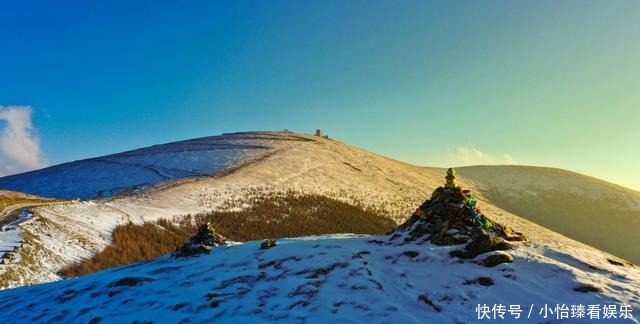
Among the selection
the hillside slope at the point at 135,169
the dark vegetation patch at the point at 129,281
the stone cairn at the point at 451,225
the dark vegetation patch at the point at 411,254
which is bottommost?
the dark vegetation patch at the point at 129,281

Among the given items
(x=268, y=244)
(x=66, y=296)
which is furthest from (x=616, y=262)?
(x=66, y=296)

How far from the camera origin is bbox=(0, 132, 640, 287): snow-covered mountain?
2794cm

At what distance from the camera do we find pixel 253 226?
39906 mm

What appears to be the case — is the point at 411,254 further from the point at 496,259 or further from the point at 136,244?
the point at 136,244

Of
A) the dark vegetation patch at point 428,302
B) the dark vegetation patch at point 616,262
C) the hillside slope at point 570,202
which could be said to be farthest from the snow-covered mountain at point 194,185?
the dark vegetation patch at point 428,302

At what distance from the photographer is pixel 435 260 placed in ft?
42.8

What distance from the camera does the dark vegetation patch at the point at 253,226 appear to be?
94.9ft

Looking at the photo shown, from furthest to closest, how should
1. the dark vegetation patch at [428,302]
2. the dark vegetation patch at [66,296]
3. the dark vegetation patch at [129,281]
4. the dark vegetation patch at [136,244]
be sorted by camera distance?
1. the dark vegetation patch at [136,244]
2. the dark vegetation patch at [129,281]
3. the dark vegetation patch at [66,296]
4. the dark vegetation patch at [428,302]

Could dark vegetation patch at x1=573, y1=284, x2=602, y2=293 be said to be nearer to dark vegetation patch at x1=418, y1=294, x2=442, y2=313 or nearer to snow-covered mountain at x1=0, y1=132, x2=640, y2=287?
dark vegetation patch at x1=418, y1=294, x2=442, y2=313

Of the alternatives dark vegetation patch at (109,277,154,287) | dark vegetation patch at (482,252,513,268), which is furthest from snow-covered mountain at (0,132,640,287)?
dark vegetation patch at (482,252,513,268)

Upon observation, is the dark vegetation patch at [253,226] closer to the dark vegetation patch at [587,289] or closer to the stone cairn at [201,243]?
the stone cairn at [201,243]

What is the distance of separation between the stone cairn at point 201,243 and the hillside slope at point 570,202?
220 feet

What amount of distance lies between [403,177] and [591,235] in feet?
108

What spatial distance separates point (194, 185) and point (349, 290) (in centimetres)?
4134
